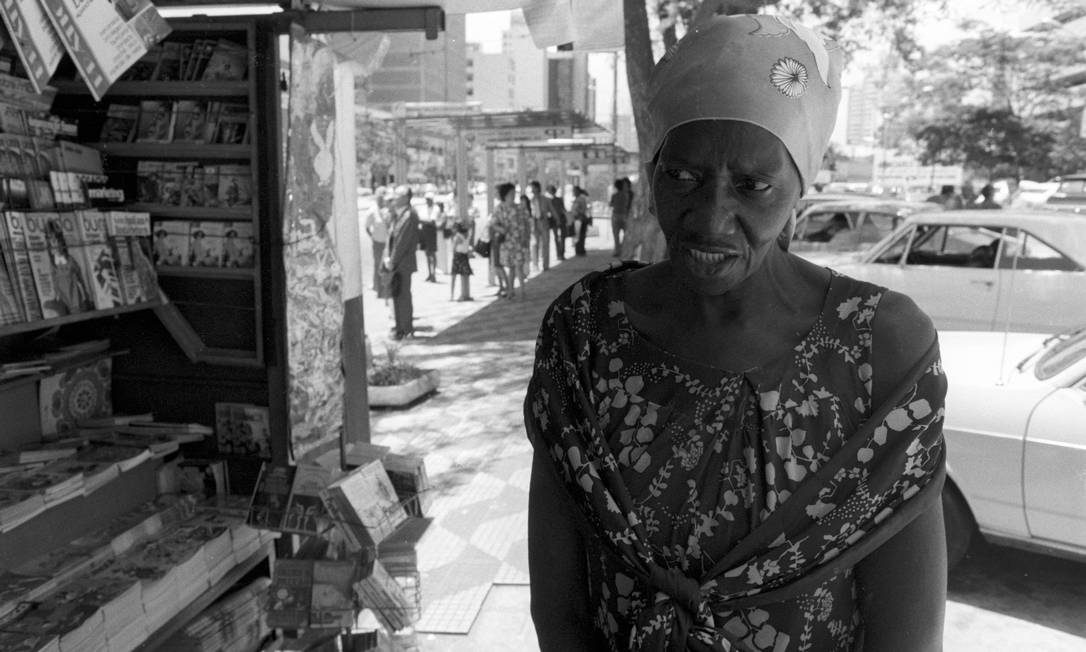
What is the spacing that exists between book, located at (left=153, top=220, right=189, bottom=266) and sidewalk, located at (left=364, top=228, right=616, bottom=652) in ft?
5.97

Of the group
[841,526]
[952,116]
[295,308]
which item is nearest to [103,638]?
[295,308]

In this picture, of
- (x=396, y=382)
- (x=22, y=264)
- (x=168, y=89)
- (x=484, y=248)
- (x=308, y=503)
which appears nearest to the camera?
(x=22, y=264)

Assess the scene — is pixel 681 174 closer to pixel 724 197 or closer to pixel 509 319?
pixel 724 197

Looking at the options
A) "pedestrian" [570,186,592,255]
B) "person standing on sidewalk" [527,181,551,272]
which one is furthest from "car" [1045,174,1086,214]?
"pedestrian" [570,186,592,255]

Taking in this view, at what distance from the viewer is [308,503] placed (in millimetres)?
3012

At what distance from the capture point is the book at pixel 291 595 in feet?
9.63

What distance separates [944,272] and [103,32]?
29.6 ft

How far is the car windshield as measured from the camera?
4145 millimetres

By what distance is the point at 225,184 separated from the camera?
10.5ft

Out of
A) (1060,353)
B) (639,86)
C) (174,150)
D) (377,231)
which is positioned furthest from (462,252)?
(174,150)

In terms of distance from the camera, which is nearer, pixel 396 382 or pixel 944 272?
pixel 396 382

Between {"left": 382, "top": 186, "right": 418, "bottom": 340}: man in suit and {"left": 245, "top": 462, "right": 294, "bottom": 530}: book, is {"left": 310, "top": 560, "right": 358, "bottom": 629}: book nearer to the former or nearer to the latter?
A: {"left": 245, "top": 462, "right": 294, "bottom": 530}: book

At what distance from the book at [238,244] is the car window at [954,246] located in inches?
325

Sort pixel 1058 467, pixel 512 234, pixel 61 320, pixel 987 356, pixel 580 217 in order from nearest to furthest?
pixel 61 320 → pixel 1058 467 → pixel 987 356 → pixel 512 234 → pixel 580 217
